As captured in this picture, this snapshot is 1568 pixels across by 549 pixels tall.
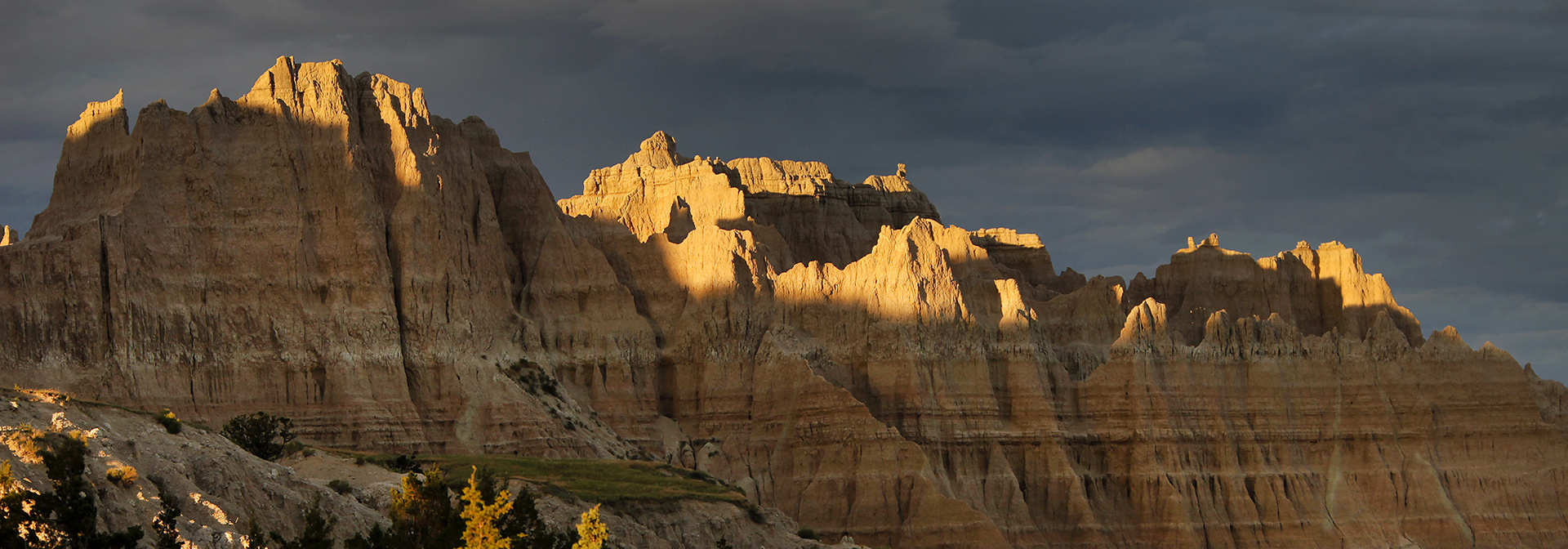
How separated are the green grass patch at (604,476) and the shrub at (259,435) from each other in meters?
5.85

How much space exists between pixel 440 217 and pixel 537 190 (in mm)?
13449

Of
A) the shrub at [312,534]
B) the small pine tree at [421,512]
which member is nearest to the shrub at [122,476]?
the shrub at [312,534]

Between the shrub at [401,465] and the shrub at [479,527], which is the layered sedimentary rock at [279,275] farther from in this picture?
the shrub at [479,527]

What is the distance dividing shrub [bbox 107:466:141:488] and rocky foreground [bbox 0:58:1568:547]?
3439 cm

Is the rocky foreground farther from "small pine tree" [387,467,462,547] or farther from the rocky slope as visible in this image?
"small pine tree" [387,467,462,547]

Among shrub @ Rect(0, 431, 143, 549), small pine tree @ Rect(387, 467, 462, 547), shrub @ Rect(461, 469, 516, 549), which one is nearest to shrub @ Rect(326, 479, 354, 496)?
small pine tree @ Rect(387, 467, 462, 547)

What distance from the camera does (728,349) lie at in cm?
10912

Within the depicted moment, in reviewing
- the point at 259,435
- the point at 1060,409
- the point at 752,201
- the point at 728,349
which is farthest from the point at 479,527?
the point at 752,201

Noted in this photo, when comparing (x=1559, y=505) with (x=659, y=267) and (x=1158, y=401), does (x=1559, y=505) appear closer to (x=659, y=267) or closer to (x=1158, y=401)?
(x=1158, y=401)

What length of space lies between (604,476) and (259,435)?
14.2 m

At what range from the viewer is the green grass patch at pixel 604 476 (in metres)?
77.6

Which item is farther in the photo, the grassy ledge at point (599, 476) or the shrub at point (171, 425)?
the grassy ledge at point (599, 476)

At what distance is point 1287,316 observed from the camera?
134m

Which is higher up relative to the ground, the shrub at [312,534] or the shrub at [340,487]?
the shrub at [340,487]
